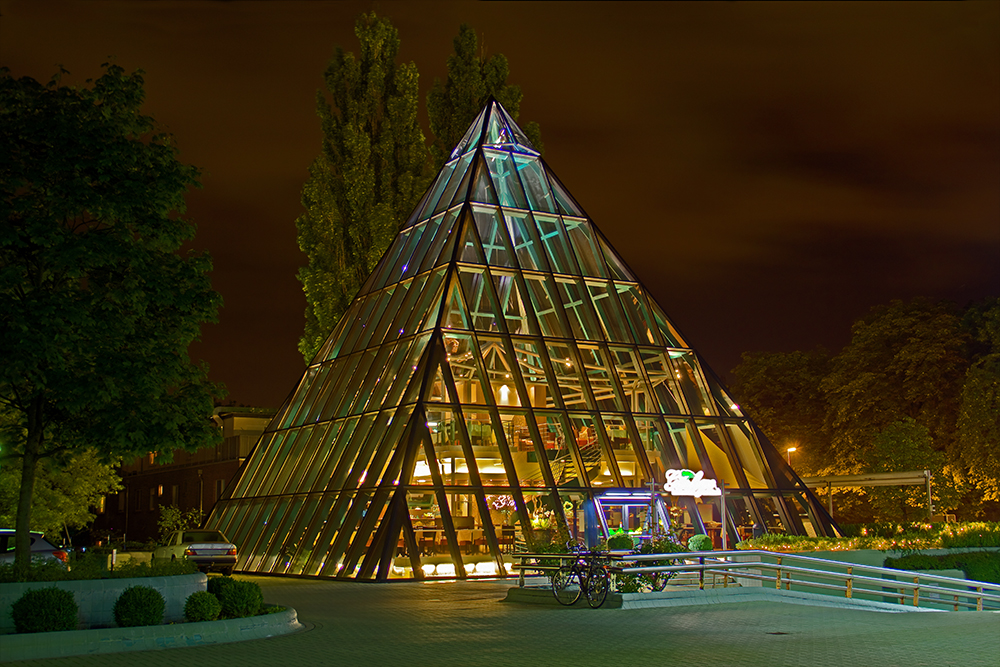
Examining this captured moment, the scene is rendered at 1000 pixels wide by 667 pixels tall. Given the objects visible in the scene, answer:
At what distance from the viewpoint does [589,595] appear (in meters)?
21.8

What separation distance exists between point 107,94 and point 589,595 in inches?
532

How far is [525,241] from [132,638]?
91.2 ft

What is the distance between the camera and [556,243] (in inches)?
1609

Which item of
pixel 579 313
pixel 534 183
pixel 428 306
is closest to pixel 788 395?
pixel 534 183

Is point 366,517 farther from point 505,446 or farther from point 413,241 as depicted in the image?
point 413,241

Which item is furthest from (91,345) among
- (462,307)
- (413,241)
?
(413,241)

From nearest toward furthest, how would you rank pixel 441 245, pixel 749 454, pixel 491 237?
1. pixel 749 454
2. pixel 441 245
3. pixel 491 237

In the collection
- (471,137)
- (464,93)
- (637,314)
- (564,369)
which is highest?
(464,93)

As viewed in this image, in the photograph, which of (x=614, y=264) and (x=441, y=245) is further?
(x=614, y=264)

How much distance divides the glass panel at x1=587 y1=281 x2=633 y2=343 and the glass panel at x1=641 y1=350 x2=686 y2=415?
1.07m

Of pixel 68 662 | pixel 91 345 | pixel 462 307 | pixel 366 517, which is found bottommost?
pixel 68 662

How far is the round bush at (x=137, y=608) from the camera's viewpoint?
1631 centimetres

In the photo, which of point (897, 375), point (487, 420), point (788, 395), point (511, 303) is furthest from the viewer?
point (788, 395)

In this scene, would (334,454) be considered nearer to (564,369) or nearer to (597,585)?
(597,585)
